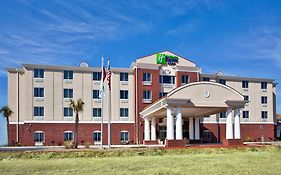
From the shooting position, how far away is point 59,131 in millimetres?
48406

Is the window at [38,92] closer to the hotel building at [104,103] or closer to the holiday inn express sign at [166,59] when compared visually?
the hotel building at [104,103]

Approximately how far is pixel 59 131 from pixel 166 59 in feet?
60.9

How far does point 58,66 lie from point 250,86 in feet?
103

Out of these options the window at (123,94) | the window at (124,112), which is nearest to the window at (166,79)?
the window at (123,94)

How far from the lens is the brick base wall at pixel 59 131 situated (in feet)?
155

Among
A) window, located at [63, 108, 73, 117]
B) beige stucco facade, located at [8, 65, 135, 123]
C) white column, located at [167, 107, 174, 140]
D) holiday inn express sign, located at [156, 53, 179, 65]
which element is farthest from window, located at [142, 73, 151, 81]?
white column, located at [167, 107, 174, 140]

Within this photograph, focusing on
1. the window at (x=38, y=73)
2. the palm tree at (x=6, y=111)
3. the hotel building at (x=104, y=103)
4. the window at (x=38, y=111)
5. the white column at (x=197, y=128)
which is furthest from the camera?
the white column at (x=197, y=128)

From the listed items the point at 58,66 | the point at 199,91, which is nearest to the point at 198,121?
Result: the point at 199,91

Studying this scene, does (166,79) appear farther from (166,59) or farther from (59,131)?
(59,131)

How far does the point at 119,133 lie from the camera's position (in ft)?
166

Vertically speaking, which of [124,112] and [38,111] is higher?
[38,111]

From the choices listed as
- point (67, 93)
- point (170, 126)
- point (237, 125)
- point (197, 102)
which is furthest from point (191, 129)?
point (67, 93)

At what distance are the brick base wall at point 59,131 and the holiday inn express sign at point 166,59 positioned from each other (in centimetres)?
1020

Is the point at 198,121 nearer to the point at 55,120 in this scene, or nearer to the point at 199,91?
the point at 199,91
